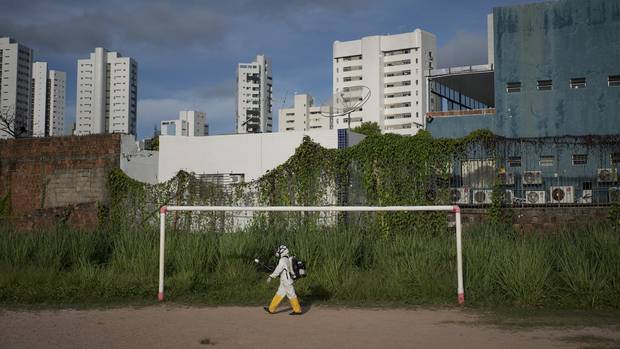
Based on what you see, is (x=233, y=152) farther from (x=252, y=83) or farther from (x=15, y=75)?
(x=252, y=83)

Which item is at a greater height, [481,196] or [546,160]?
[546,160]

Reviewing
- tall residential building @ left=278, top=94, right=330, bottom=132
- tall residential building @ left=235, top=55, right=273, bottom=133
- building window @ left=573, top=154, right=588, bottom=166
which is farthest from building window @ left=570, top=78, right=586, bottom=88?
tall residential building @ left=278, top=94, right=330, bottom=132

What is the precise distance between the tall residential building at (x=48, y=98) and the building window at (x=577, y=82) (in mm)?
95481

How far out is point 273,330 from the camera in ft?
25.5

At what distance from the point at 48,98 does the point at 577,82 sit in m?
108

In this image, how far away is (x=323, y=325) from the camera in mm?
8094

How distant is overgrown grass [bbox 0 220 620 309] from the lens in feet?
31.7

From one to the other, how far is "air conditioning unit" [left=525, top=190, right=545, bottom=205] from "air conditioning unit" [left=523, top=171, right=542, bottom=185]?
0.95ft

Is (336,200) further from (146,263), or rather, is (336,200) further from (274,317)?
(274,317)

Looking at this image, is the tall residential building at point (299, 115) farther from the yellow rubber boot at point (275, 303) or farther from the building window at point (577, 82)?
the yellow rubber boot at point (275, 303)

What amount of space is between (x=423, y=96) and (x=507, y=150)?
104902mm

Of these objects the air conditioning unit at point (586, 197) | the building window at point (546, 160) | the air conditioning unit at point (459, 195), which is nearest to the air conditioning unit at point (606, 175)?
the air conditioning unit at point (586, 197)

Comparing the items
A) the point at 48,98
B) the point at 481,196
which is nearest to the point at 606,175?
the point at 481,196

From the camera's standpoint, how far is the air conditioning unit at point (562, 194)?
16.0 m
